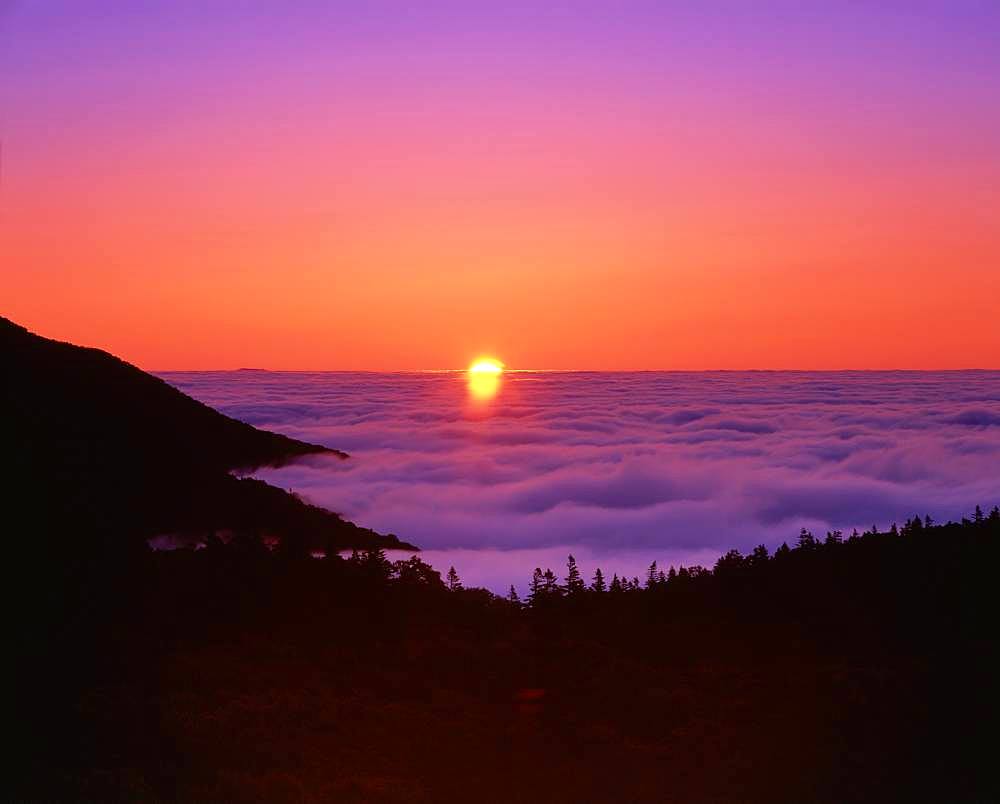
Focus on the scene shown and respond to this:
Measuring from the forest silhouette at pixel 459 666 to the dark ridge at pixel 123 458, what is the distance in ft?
0.38

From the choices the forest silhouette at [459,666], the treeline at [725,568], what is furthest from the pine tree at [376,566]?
the treeline at [725,568]

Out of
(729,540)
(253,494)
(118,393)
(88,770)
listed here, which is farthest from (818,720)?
(729,540)

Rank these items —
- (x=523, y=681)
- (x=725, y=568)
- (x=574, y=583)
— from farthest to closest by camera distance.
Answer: (x=725, y=568) → (x=574, y=583) → (x=523, y=681)


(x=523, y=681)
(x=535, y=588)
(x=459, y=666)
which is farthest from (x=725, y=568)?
(x=459, y=666)

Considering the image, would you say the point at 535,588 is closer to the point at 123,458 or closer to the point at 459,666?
the point at 459,666

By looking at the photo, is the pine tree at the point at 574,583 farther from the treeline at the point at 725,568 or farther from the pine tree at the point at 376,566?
the pine tree at the point at 376,566

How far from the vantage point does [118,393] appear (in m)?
24.8

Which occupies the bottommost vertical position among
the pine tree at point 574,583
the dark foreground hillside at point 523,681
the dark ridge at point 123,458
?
the dark foreground hillside at point 523,681

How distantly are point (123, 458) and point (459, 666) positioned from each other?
1119 cm

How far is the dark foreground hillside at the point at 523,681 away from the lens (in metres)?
9.73

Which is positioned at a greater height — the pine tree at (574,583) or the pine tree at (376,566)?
the pine tree at (376,566)

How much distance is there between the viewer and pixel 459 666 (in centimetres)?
1385

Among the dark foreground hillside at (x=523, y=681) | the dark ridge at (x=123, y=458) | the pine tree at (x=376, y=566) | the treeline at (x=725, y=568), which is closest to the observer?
the dark foreground hillside at (x=523, y=681)

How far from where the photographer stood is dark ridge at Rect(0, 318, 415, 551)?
16.7 metres
